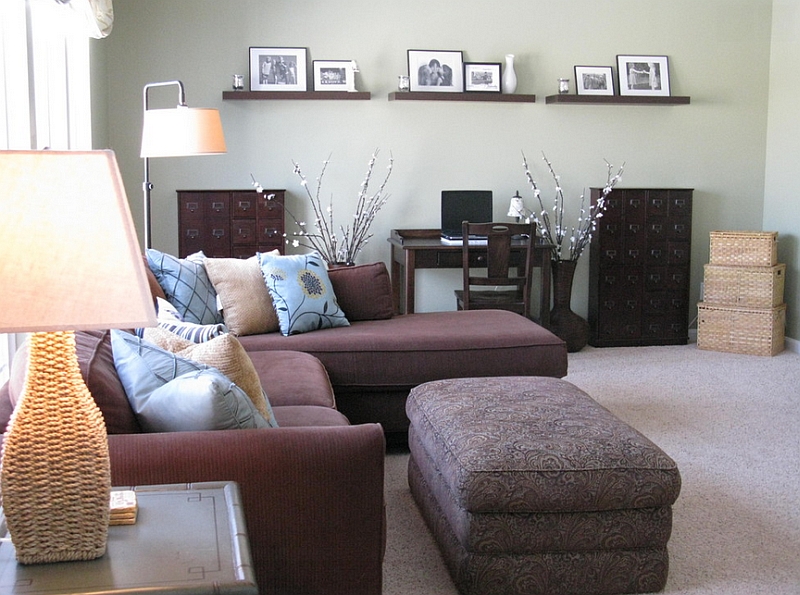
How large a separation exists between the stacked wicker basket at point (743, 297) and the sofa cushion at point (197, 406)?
464 cm

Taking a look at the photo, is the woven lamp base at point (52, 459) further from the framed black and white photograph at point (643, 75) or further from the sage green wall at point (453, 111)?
the framed black and white photograph at point (643, 75)

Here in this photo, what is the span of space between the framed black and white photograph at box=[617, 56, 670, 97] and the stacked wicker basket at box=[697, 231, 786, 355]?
3.46 feet

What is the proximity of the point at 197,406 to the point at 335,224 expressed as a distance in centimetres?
418

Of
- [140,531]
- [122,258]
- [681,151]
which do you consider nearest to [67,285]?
[122,258]

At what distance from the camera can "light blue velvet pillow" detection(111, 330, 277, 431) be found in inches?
83.8

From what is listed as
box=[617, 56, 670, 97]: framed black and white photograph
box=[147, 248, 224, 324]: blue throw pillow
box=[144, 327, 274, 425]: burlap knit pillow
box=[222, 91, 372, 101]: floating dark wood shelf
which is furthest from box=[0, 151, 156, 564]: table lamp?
box=[617, 56, 670, 97]: framed black and white photograph

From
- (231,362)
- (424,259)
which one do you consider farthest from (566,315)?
(231,362)

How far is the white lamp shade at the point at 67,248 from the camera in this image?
4.36 ft

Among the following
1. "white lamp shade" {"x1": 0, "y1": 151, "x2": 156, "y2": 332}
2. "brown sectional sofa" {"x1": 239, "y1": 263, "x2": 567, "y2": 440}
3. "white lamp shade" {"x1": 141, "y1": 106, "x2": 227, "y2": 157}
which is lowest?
"brown sectional sofa" {"x1": 239, "y1": 263, "x2": 567, "y2": 440}

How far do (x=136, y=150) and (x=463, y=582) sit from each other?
4.14 m

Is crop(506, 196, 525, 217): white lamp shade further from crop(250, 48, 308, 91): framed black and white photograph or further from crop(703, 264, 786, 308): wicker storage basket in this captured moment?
crop(250, 48, 308, 91): framed black and white photograph

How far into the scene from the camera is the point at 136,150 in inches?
235

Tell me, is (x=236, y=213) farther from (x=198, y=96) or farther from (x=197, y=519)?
(x=197, y=519)

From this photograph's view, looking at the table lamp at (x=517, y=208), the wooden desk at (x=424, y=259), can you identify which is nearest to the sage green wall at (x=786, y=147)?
the wooden desk at (x=424, y=259)
